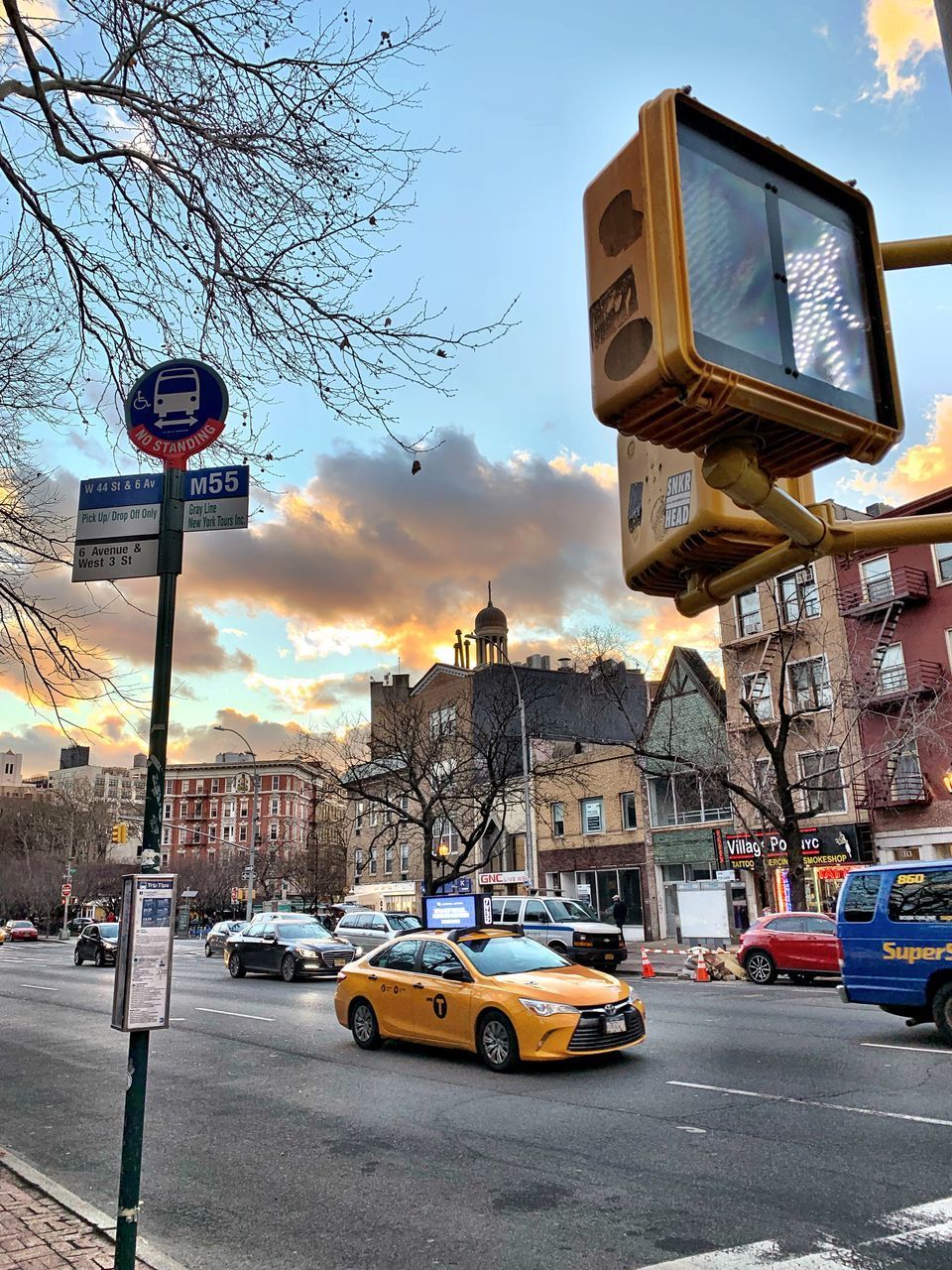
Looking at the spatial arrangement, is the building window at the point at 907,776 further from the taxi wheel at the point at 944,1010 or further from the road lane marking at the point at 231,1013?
the road lane marking at the point at 231,1013

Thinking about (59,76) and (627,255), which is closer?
(627,255)

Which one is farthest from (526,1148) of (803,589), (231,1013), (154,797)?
(803,589)

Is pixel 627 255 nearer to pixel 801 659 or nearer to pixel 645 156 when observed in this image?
pixel 645 156

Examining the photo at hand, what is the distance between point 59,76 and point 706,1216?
8983 mm

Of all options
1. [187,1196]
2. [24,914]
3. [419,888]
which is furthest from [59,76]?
[24,914]

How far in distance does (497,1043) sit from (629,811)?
30.0 meters

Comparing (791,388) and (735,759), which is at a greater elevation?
(735,759)

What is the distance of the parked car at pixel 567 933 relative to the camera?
77.5 feet

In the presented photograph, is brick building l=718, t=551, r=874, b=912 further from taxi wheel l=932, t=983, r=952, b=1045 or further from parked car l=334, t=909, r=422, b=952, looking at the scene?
taxi wheel l=932, t=983, r=952, b=1045

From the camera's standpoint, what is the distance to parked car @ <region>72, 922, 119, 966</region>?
1293 inches

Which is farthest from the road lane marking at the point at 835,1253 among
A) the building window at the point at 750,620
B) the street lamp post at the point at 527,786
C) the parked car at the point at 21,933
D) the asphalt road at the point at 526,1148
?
the parked car at the point at 21,933

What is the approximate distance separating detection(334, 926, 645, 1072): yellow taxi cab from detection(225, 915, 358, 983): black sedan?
37.7 feet

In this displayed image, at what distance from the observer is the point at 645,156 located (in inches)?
58.3

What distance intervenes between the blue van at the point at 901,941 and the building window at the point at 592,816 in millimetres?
28738
